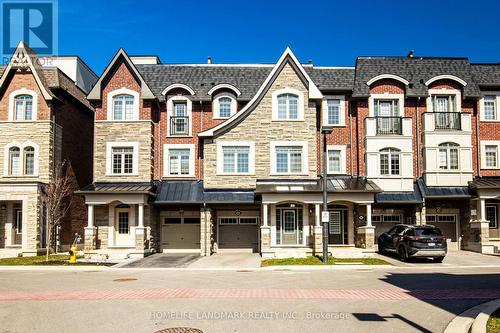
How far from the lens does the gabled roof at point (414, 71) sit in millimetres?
30750

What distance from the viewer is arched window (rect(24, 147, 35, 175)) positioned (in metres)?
29.2

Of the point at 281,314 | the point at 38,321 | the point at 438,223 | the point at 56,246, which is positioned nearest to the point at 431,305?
the point at 281,314

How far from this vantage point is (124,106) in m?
29.7

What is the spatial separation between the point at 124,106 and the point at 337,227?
48.8 feet

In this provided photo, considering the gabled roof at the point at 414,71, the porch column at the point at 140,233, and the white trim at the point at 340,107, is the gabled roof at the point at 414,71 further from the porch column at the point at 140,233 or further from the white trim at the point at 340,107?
the porch column at the point at 140,233

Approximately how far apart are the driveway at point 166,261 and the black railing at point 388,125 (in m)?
13.6

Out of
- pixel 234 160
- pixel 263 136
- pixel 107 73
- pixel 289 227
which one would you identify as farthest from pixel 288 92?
pixel 107 73

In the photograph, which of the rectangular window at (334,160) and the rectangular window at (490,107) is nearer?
the rectangular window at (334,160)

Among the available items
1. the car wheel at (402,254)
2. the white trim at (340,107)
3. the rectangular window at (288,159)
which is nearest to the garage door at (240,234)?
the rectangular window at (288,159)

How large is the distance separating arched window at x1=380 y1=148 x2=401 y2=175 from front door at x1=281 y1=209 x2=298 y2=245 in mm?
6361

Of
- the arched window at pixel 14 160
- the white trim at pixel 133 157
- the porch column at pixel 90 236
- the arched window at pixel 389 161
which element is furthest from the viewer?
the arched window at pixel 389 161

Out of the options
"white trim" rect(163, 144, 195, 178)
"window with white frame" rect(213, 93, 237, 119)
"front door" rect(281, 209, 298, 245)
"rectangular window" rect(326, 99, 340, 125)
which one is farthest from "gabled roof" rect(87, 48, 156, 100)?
"rectangular window" rect(326, 99, 340, 125)

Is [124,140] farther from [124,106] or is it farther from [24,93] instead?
[24,93]

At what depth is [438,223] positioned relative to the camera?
30938 millimetres
